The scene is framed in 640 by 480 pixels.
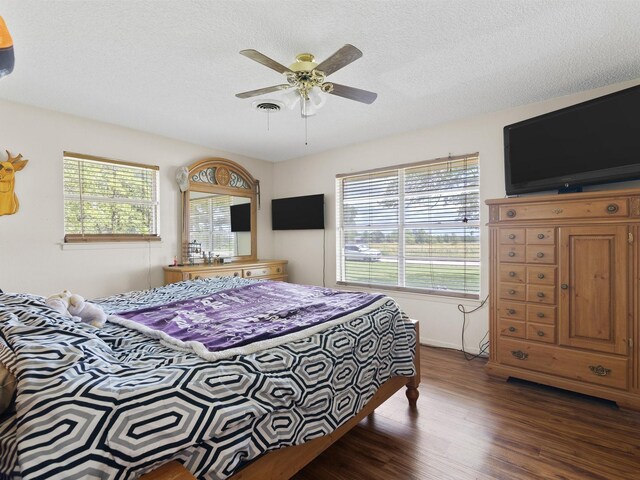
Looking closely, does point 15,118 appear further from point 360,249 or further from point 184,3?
point 360,249

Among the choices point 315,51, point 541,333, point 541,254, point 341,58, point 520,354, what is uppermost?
point 315,51

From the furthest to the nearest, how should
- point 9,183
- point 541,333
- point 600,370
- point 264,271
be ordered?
point 264,271, point 9,183, point 541,333, point 600,370

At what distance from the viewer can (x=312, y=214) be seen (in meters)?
4.70

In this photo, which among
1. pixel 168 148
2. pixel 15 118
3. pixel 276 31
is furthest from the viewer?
pixel 168 148

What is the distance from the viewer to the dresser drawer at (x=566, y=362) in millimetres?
2268

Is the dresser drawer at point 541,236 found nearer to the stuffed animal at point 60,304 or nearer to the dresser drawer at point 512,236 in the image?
the dresser drawer at point 512,236

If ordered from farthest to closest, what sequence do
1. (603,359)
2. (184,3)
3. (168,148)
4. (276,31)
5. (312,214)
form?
(312,214) < (168,148) < (603,359) < (276,31) < (184,3)

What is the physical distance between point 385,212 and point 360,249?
2.04 ft

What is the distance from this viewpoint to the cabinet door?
2.27 meters

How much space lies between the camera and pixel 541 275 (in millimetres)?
2568

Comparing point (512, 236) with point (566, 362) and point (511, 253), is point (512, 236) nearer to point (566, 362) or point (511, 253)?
point (511, 253)

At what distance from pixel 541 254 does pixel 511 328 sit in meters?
0.66

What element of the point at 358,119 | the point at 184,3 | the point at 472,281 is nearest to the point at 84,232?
the point at 184,3

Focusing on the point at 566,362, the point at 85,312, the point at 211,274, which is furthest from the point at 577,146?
the point at 211,274
